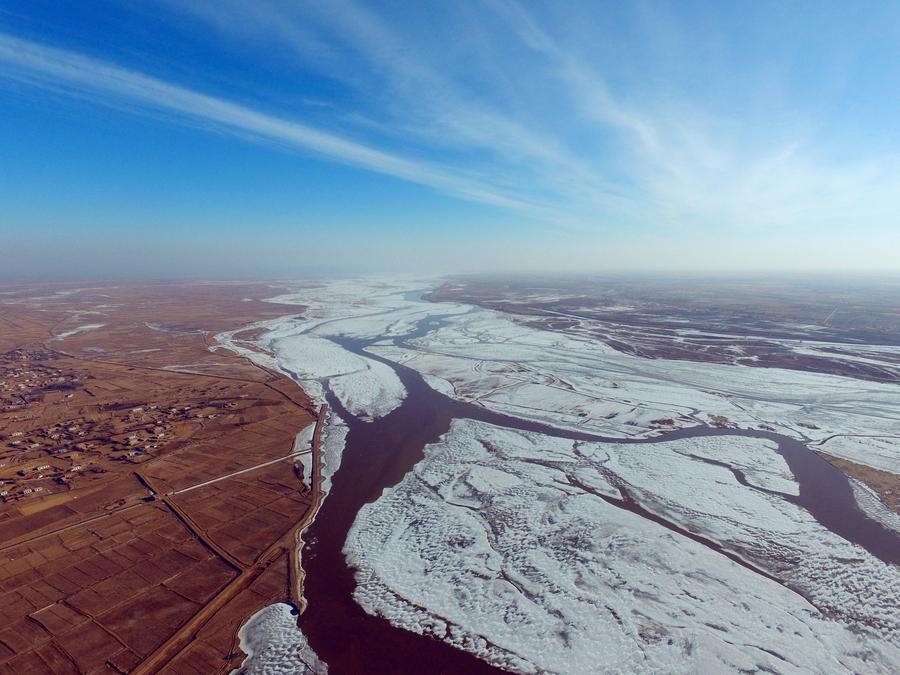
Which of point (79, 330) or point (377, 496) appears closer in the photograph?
point (377, 496)

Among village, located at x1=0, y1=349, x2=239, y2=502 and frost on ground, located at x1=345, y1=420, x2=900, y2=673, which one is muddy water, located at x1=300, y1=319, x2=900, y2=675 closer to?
frost on ground, located at x1=345, y1=420, x2=900, y2=673

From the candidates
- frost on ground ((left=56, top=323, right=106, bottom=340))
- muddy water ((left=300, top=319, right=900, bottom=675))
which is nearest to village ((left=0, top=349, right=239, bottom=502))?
muddy water ((left=300, top=319, right=900, bottom=675))

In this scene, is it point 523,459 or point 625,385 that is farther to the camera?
point 625,385

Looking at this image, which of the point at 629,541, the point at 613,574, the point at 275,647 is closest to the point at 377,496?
the point at 275,647

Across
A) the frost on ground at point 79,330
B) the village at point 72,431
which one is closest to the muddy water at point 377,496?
the village at point 72,431

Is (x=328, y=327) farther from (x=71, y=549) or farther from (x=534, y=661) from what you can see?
(x=534, y=661)

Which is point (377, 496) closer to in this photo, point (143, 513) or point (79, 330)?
point (143, 513)

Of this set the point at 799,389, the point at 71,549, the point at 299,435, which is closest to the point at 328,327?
A: the point at 299,435

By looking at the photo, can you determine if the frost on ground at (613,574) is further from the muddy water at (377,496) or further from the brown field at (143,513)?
the brown field at (143,513)
